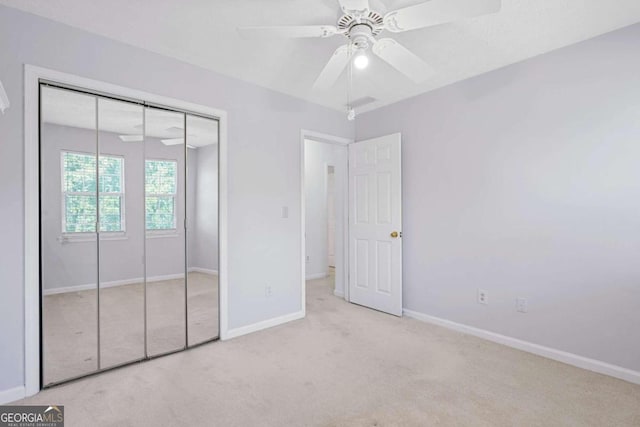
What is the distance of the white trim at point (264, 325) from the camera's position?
10.1 feet

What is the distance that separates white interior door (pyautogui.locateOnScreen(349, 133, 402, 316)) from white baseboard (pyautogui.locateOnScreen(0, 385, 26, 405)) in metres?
3.14

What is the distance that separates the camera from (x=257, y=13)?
2098 mm

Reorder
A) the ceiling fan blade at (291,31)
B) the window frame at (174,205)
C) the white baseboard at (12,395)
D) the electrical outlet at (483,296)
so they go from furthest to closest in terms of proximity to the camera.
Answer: the electrical outlet at (483,296) < the window frame at (174,205) < the white baseboard at (12,395) < the ceiling fan blade at (291,31)

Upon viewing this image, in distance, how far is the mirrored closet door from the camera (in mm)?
2232

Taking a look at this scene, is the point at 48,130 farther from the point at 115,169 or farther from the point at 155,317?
the point at 155,317

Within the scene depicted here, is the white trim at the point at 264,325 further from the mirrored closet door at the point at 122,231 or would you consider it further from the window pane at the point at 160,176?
the window pane at the point at 160,176

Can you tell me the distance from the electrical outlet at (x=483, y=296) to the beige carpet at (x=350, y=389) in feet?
1.16

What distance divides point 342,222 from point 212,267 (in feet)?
6.50

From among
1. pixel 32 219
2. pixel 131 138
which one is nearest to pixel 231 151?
pixel 131 138

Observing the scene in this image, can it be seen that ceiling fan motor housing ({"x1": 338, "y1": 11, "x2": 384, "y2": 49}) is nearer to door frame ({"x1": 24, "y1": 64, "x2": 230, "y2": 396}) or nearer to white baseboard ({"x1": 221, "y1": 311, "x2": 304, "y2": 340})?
door frame ({"x1": 24, "y1": 64, "x2": 230, "y2": 396})

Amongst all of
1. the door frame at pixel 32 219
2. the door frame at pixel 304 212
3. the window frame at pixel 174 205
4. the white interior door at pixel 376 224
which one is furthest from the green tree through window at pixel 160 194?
the white interior door at pixel 376 224

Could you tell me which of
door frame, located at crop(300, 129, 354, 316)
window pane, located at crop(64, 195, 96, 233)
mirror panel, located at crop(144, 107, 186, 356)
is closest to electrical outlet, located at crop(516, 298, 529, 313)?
door frame, located at crop(300, 129, 354, 316)

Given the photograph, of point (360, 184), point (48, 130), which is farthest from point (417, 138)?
point (48, 130)

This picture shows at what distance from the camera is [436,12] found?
1.57m
